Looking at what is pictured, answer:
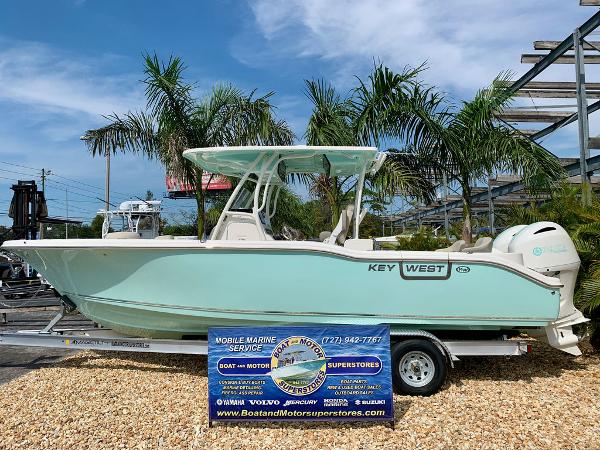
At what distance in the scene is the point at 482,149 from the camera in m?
8.43

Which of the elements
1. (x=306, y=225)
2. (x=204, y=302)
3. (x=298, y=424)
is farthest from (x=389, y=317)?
(x=306, y=225)

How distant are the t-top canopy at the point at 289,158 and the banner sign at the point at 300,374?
199 centimetres

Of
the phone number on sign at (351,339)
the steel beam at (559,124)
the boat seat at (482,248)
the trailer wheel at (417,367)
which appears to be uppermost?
the steel beam at (559,124)

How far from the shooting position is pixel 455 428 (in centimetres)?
405

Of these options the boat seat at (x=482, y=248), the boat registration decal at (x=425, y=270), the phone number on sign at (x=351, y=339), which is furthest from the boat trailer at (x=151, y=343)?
the boat seat at (x=482, y=248)

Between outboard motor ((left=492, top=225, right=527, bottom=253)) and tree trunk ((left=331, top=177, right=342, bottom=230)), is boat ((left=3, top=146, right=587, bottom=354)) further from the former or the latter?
tree trunk ((left=331, top=177, right=342, bottom=230))

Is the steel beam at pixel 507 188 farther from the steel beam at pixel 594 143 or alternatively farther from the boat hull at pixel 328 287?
the boat hull at pixel 328 287

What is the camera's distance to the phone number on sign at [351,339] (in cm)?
423

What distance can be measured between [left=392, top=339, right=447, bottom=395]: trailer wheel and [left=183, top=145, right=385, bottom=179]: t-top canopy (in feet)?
6.68

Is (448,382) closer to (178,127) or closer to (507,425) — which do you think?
(507,425)

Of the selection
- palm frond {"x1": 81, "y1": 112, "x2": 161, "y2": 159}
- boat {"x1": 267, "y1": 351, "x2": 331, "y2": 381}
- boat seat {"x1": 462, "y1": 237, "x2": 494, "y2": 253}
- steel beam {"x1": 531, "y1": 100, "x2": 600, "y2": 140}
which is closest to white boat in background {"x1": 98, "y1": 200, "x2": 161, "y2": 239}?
palm frond {"x1": 81, "y1": 112, "x2": 161, "y2": 159}

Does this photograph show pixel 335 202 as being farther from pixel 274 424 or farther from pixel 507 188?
pixel 507 188

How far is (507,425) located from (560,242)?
2.16 m

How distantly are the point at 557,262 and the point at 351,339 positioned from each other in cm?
249
